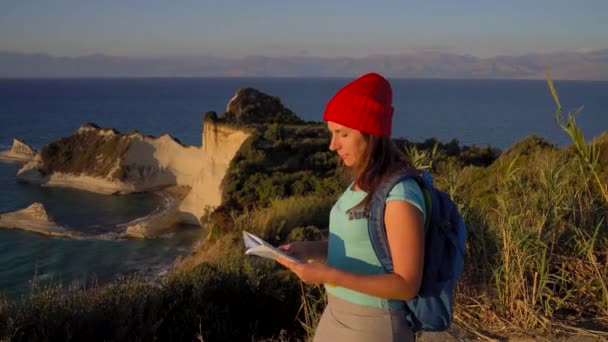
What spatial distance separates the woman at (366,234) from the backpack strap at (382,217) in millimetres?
20

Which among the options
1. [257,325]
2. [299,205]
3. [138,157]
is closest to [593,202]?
[257,325]

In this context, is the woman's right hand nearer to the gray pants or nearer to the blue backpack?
the gray pants

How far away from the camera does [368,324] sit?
6.18 ft

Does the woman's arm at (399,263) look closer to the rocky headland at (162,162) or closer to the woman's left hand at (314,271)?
the woman's left hand at (314,271)

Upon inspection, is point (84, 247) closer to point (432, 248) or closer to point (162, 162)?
point (162, 162)

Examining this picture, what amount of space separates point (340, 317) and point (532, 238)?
2314mm

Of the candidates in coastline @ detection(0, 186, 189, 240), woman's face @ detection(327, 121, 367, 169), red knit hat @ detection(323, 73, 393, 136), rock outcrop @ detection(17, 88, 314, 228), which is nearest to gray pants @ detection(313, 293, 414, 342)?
woman's face @ detection(327, 121, 367, 169)

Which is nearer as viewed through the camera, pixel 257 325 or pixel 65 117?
pixel 257 325

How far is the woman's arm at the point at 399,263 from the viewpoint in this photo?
67.2 inches

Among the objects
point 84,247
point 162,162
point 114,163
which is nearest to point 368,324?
point 84,247

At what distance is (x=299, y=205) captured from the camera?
11.8 m

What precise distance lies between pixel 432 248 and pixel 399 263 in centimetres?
18

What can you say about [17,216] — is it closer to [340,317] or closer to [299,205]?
[299,205]

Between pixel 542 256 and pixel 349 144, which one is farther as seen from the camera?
pixel 542 256
